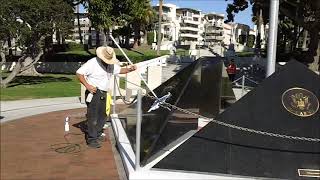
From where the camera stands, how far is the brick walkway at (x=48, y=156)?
5.09 metres

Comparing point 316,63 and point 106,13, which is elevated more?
point 106,13

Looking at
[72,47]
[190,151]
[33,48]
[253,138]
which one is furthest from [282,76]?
[72,47]

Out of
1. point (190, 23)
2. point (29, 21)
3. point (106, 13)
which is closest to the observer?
point (29, 21)

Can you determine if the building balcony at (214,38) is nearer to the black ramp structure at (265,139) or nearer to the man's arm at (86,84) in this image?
the man's arm at (86,84)

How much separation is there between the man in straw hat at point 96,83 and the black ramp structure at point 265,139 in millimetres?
1881

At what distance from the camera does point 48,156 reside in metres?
6.64

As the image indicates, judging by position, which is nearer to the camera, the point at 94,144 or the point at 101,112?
the point at 94,144

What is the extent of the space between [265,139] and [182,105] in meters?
2.01

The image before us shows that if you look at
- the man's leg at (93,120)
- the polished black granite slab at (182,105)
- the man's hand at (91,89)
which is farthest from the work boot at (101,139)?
the man's hand at (91,89)

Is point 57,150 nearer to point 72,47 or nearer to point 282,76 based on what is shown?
point 282,76

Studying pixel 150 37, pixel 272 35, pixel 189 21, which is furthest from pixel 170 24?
pixel 272 35

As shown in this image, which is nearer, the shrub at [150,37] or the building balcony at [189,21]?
the shrub at [150,37]

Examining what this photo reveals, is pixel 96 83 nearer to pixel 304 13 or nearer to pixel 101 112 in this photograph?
pixel 101 112

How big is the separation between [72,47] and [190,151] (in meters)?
47.1
